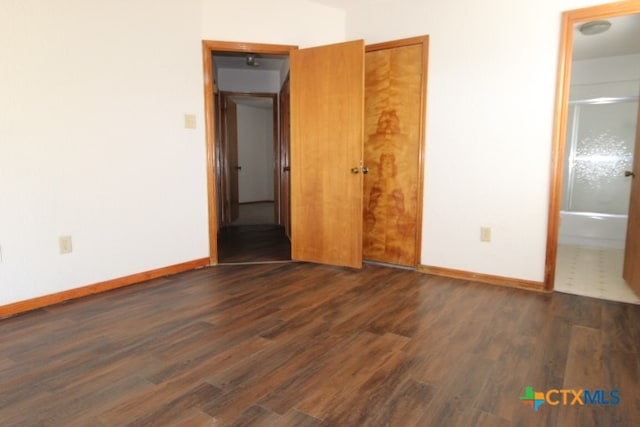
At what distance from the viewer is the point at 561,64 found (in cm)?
266

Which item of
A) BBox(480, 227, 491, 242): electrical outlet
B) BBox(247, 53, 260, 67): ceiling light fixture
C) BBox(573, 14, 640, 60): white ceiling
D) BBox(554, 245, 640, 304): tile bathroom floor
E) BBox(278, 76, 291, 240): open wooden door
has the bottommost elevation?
BBox(554, 245, 640, 304): tile bathroom floor

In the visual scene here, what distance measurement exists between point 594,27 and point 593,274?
85.0 inches

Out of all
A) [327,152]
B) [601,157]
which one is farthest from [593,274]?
[327,152]

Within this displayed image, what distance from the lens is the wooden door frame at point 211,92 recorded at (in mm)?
3351

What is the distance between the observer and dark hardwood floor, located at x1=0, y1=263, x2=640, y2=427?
4.67ft

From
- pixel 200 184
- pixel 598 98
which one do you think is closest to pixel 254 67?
pixel 200 184

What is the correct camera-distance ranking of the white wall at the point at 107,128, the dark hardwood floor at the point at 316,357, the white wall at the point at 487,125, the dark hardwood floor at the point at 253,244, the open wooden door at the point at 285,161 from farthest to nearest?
Answer: the open wooden door at the point at 285,161 < the dark hardwood floor at the point at 253,244 < the white wall at the point at 487,125 < the white wall at the point at 107,128 < the dark hardwood floor at the point at 316,357

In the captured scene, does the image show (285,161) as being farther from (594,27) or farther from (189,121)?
(594,27)

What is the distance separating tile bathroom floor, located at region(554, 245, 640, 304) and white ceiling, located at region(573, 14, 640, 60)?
2.12m

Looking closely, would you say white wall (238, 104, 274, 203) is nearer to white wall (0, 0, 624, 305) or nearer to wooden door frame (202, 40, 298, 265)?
wooden door frame (202, 40, 298, 265)

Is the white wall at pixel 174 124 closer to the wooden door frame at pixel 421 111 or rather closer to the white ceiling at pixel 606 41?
the wooden door frame at pixel 421 111

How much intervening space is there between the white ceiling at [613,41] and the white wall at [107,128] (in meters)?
2.41

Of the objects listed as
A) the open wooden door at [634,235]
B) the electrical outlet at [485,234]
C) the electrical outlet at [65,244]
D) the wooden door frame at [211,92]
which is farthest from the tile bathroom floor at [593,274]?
the electrical outlet at [65,244]

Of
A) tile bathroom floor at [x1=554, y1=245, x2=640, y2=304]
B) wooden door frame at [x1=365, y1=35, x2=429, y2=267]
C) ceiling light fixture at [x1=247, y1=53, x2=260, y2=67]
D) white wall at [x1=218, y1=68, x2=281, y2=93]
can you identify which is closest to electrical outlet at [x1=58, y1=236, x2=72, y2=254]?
wooden door frame at [x1=365, y1=35, x2=429, y2=267]
